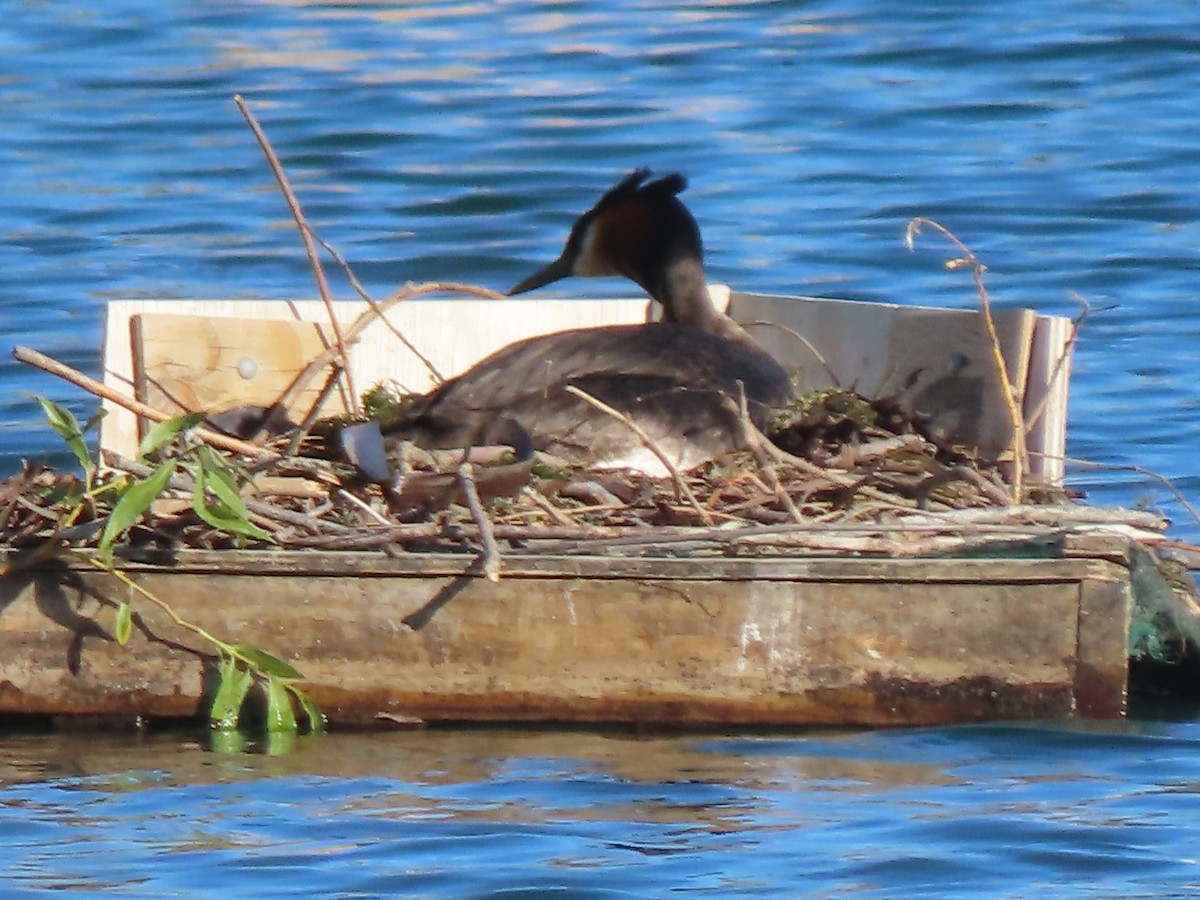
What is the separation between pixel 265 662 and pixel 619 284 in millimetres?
5575

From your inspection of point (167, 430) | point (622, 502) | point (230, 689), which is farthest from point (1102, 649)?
point (167, 430)

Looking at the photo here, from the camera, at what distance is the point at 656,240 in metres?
7.51

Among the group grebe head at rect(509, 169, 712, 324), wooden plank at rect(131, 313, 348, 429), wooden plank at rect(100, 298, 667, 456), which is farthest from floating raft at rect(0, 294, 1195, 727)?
grebe head at rect(509, 169, 712, 324)

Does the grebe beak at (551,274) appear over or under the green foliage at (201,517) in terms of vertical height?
over

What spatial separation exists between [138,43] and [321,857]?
1175cm

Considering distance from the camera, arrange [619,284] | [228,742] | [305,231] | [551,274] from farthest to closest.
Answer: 1. [619,284]
2. [551,274]
3. [305,231]
4. [228,742]

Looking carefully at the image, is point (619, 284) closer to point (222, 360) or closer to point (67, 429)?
point (222, 360)

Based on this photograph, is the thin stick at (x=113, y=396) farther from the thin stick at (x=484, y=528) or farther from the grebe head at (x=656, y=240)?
the grebe head at (x=656, y=240)

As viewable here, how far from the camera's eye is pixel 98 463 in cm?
546

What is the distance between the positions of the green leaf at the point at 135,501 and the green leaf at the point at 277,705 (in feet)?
1.50

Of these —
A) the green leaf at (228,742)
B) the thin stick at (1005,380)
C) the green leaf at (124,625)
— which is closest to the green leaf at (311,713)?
the green leaf at (228,742)

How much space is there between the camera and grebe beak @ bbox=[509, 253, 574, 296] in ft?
26.0

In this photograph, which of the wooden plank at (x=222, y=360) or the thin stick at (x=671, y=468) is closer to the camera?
the thin stick at (x=671, y=468)

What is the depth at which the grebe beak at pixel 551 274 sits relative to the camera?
793cm
